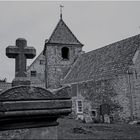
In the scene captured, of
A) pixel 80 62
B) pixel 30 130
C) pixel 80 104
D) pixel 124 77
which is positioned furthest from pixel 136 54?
pixel 30 130

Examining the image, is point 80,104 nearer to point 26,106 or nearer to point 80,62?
point 80,62

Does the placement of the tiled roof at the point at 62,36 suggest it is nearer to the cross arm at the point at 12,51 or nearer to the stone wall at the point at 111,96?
the stone wall at the point at 111,96

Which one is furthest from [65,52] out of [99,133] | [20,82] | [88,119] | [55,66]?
[20,82]

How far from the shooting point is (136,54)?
60.7ft

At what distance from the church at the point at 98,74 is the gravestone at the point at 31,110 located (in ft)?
54.5

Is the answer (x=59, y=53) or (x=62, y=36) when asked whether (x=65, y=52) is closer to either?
(x=59, y=53)

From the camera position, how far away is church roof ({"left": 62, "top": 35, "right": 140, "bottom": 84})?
19.4 m

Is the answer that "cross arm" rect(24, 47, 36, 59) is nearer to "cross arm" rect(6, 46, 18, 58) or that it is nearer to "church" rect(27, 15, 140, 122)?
"cross arm" rect(6, 46, 18, 58)

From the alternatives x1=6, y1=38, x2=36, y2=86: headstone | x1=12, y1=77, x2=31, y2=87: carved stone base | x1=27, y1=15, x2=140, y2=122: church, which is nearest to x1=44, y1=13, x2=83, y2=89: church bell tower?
x1=27, y1=15, x2=140, y2=122: church

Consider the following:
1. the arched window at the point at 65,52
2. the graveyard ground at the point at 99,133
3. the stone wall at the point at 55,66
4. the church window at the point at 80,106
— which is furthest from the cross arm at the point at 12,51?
the arched window at the point at 65,52

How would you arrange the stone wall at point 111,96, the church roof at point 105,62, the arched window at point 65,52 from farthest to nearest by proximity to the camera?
the arched window at point 65,52 → the church roof at point 105,62 → the stone wall at point 111,96

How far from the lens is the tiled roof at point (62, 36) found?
28.2 m

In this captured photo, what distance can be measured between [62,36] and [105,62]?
8.66 metres

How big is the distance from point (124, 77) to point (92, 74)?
475 centimetres
